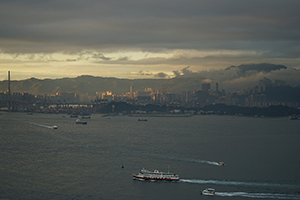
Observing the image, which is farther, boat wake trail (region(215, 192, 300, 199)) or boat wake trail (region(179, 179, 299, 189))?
boat wake trail (region(179, 179, 299, 189))

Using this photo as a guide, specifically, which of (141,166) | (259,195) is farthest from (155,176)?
(259,195)

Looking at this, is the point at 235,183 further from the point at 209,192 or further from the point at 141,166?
the point at 141,166

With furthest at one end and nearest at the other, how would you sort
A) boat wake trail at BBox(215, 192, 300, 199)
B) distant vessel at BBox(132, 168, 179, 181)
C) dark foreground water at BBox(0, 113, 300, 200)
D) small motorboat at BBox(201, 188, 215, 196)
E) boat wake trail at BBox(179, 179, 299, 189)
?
distant vessel at BBox(132, 168, 179, 181), boat wake trail at BBox(179, 179, 299, 189), dark foreground water at BBox(0, 113, 300, 200), small motorboat at BBox(201, 188, 215, 196), boat wake trail at BBox(215, 192, 300, 199)

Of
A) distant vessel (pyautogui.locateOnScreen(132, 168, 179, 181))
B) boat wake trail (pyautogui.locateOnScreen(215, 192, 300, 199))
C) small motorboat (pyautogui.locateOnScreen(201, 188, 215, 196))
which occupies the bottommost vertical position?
boat wake trail (pyautogui.locateOnScreen(215, 192, 300, 199))

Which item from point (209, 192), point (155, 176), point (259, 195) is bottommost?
point (259, 195)

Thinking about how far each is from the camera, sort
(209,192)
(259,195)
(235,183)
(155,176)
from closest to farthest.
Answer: (259,195), (209,192), (235,183), (155,176)

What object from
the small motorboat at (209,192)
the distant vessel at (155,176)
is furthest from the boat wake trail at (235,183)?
the small motorboat at (209,192)

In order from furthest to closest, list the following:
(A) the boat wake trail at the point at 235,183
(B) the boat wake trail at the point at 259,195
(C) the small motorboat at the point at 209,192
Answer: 1. (A) the boat wake trail at the point at 235,183
2. (C) the small motorboat at the point at 209,192
3. (B) the boat wake trail at the point at 259,195

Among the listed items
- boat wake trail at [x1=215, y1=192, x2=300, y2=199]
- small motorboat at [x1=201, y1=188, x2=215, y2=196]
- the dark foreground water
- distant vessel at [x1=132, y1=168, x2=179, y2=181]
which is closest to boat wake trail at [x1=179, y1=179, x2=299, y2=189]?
the dark foreground water

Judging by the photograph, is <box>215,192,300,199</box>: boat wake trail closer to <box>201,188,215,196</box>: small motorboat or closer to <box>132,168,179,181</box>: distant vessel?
<box>201,188,215,196</box>: small motorboat

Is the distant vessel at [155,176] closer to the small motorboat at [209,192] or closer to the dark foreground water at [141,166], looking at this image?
the dark foreground water at [141,166]

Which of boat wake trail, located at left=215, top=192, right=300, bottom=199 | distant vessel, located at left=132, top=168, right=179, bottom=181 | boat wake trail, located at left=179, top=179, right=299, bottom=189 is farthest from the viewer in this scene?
distant vessel, located at left=132, top=168, right=179, bottom=181
